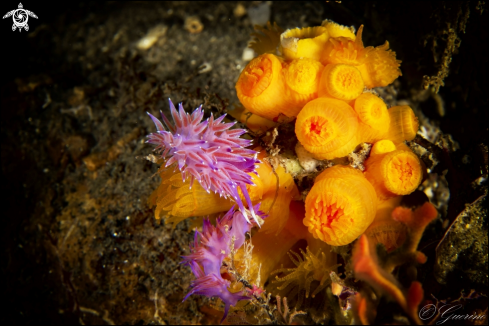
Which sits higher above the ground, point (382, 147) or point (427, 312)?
point (382, 147)

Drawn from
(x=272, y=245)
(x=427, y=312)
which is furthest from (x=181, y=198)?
(x=427, y=312)

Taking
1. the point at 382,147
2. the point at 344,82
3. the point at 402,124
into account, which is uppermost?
the point at 344,82

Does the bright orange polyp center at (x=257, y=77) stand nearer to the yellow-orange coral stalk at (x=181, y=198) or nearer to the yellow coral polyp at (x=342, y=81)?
the yellow coral polyp at (x=342, y=81)

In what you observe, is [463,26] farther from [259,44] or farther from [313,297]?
[313,297]

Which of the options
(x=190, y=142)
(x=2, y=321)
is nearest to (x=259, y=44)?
(x=190, y=142)

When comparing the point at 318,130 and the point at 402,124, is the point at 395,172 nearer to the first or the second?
the point at 402,124

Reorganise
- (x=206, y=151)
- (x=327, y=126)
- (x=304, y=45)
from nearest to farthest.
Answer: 1. (x=206, y=151)
2. (x=327, y=126)
3. (x=304, y=45)

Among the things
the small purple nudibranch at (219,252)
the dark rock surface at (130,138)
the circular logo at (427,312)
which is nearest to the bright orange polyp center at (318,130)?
the small purple nudibranch at (219,252)
